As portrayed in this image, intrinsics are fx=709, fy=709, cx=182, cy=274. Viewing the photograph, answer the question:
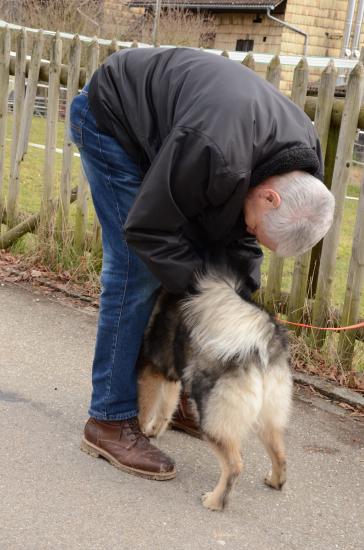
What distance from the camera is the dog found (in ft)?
9.50

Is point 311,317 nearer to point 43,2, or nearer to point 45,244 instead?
point 45,244

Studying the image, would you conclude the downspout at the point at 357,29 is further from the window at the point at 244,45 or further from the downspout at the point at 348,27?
the window at the point at 244,45

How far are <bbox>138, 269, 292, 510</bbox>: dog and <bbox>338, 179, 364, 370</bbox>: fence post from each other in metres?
1.51

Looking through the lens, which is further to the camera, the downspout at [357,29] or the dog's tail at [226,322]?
the downspout at [357,29]

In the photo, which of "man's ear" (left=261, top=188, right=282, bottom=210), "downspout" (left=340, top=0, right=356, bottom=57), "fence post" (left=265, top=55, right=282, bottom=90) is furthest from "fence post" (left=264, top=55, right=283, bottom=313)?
"downspout" (left=340, top=0, right=356, bottom=57)

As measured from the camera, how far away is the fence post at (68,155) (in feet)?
19.1

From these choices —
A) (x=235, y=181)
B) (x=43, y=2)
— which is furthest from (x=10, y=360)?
(x=43, y=2)

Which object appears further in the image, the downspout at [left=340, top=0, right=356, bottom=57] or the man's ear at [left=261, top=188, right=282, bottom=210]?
the downspout at [left=340, top=0, right=356, bottom=57]

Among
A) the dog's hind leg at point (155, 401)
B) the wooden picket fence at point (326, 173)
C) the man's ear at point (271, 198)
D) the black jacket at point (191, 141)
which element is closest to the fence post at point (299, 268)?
the wooden picket fence at point (326, 173)

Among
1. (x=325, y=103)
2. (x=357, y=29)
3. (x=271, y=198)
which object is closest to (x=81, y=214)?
(x=325, y=103)

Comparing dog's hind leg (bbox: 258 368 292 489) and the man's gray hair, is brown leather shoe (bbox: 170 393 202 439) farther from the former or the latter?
the man's gray hair

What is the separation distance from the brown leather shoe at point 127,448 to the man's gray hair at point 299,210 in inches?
48.5

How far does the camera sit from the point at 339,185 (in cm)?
457

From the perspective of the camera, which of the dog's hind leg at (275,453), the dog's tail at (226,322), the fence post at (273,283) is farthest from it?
the fence post at (273,283)
